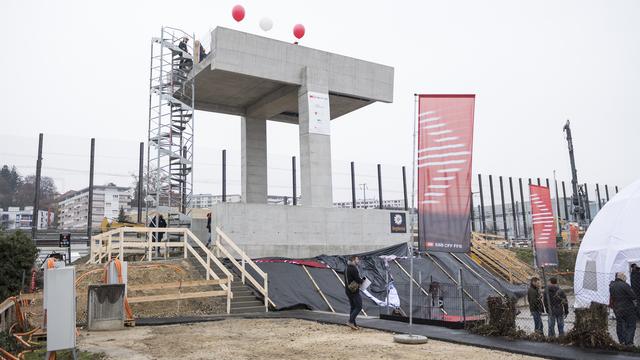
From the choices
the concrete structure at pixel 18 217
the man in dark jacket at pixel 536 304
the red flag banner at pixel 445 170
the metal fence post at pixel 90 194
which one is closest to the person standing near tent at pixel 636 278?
the man in dark jacket at pixel 536 304

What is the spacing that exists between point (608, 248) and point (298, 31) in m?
15.8

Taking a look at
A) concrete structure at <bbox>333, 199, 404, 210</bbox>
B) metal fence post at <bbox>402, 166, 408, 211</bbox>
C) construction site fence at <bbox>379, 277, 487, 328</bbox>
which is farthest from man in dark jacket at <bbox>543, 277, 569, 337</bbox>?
metal fence post at <bbox>402, 166, 408, 211</bbox>

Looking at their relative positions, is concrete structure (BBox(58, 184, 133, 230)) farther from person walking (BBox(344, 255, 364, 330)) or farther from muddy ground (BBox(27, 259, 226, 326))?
person walking (BBox(344, 255, 364, 330))

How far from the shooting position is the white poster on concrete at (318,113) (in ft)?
73.1

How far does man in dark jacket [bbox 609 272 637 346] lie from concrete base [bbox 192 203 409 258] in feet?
42.5

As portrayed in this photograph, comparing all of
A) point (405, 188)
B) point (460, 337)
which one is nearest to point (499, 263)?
point (405, 188)

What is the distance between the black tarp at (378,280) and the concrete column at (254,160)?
7047 mm

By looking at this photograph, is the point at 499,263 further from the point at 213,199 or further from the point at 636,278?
the point at 213,199

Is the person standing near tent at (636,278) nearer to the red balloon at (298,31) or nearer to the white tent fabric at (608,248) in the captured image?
the white tent fabric at (608,248)

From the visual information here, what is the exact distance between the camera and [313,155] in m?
22.3

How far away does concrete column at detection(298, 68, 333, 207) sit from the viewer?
72.9 feet

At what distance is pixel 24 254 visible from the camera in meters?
13.1

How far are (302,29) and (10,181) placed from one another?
17070mm

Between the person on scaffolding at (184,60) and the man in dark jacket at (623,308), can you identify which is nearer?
the man in dark jacket at (623,308)
